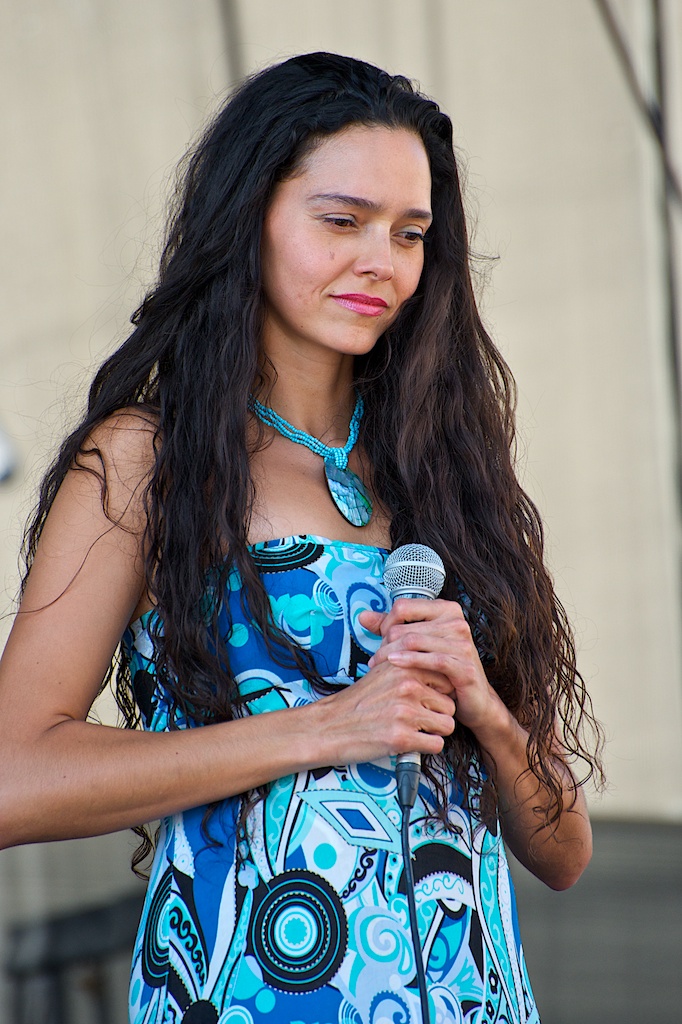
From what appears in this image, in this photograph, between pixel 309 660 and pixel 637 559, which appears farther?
pixel 637 559

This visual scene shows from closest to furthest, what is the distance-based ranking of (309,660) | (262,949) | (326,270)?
(262,949), (309,660), (326,270)

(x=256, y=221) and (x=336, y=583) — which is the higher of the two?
(x=256, y=221)

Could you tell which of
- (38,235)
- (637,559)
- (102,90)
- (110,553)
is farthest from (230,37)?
(110,553)

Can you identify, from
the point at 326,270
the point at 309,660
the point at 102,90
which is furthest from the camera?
the point at 102,90

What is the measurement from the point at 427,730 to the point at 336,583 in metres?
0.21

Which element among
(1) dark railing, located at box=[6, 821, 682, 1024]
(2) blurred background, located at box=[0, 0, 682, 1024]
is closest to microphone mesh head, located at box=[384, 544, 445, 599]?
(2) blurred background, located at box=[0, 0, 682, 1024]

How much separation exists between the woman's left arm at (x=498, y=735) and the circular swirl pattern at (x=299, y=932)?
0.26 meters

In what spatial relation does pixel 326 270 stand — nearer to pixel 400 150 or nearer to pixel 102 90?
pixel 400 150

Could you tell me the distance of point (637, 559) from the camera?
3.40 metres

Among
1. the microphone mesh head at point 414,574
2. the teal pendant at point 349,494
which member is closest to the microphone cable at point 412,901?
the microphone mesh head at point 414,574

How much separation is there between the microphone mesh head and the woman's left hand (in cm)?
2

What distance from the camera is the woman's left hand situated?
122 cm

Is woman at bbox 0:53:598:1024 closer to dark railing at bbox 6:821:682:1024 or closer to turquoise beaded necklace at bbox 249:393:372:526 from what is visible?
turquoise beaded necklace at bbox 249:393:372:526

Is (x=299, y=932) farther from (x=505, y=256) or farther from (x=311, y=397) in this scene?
(x=505, y=256)
